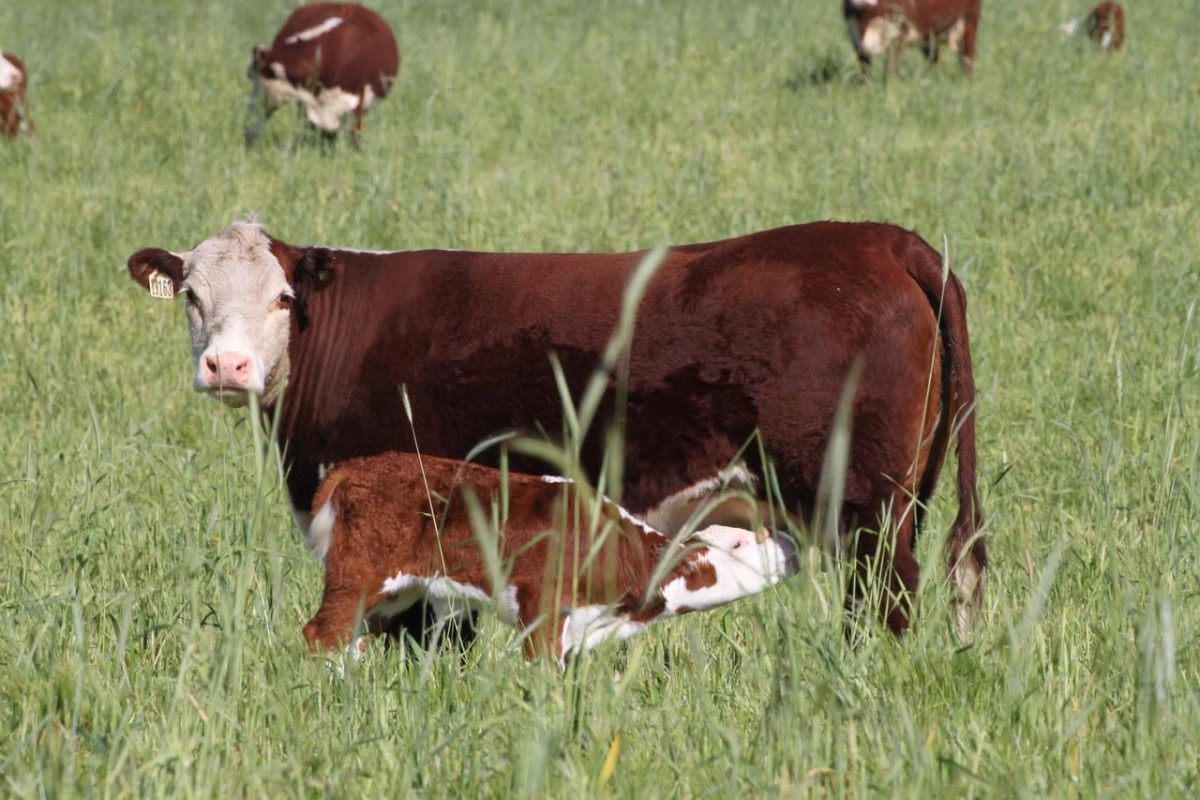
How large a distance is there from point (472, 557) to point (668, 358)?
34.5 inches

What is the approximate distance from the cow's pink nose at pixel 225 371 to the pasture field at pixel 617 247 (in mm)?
180

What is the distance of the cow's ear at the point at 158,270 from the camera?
196 inches

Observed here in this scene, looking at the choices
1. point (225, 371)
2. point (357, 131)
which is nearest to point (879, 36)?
point (357, 131)

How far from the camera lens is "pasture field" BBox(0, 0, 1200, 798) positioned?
2.73 meters

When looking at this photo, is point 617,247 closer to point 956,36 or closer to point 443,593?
point 443,593

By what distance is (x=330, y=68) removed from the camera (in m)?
12.2

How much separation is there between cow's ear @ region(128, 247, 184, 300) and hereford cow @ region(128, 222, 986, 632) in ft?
0.66

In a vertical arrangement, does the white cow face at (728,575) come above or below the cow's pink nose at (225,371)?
below

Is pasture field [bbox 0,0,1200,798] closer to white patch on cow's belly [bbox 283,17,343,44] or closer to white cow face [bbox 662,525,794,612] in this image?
white cow face [bbox 662,525,794,612]

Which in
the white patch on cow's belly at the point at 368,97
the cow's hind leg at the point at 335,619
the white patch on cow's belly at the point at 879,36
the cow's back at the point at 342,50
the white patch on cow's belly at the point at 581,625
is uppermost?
the cow's back at the point at 342,50

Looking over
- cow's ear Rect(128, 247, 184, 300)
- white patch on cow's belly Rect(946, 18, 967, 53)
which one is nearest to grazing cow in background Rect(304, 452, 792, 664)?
cow's ear Rect(128, 247, 184, 300)

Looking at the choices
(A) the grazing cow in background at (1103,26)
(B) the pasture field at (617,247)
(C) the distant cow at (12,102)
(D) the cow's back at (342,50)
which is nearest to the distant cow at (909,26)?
(B) the pasture field at (617,247)

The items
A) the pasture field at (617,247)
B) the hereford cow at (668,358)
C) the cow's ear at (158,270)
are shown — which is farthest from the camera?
the cow's ear at (158,270)

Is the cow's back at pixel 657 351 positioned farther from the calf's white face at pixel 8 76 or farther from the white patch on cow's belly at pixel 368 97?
the calf's white face at pixel 8 76
